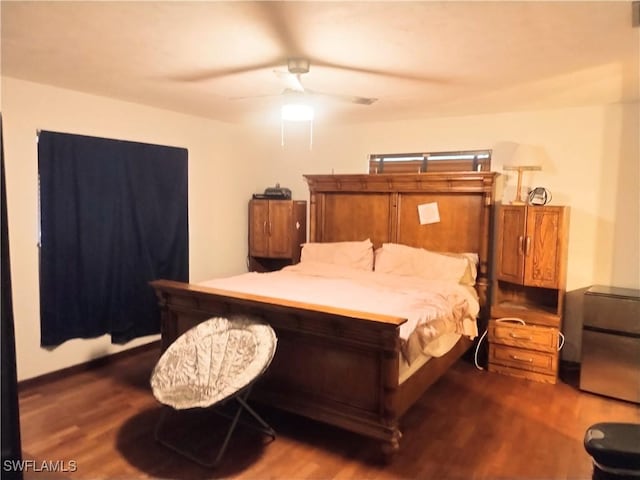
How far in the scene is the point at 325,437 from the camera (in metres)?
2.79

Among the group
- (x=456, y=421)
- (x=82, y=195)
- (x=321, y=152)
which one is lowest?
(x=456, y=421)

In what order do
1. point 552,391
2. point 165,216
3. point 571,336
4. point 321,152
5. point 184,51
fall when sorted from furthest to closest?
point 321,152 < point 165,216 < point 571,336 < point 552,391 < point 184,51

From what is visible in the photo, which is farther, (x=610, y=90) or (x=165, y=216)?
(x=165, y=216)

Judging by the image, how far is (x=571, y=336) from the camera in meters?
3.94

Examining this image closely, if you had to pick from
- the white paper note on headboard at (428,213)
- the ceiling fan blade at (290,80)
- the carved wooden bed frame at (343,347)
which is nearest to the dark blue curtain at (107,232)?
the carved wooden bed frame at (343,347)

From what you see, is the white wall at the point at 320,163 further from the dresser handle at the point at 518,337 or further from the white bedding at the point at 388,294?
the white bedding at the point at 388,294

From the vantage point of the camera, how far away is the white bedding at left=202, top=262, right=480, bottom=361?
9.49ft

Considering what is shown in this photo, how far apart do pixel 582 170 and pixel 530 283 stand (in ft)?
3.49

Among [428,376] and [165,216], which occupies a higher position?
[165,216]

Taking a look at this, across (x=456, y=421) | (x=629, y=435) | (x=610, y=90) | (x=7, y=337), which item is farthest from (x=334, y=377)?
(x=610, y=90)

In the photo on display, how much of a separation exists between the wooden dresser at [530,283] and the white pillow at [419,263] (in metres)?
0.40

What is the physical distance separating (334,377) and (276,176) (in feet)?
10.9

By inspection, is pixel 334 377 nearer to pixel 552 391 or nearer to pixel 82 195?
pixel 552 391

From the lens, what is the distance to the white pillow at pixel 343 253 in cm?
439
